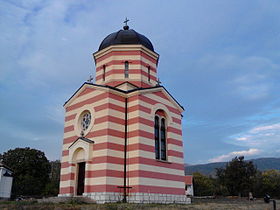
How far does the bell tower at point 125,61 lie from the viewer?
74.1 ft

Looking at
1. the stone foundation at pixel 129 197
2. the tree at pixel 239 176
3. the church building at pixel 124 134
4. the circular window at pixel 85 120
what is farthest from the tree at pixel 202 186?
the circular window at pixel 85 120

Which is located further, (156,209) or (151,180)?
(151,180)

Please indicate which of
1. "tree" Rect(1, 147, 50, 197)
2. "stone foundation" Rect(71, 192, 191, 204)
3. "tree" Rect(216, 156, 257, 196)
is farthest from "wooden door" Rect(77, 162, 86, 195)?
"tree" Rect(216, 156, 257, 196)

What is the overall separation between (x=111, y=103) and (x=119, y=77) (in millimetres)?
3770

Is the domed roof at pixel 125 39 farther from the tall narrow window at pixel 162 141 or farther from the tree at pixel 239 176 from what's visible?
the tree at pixel 239 176

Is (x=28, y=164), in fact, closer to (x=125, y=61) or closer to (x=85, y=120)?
(x=85, y=120)

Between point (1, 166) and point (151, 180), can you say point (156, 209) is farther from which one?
point (1, 166)

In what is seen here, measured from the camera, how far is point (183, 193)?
21.3 metres

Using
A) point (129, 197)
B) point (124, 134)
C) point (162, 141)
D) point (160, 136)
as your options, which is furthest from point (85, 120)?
point (129, 197)

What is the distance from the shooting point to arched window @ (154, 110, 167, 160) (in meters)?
20.7

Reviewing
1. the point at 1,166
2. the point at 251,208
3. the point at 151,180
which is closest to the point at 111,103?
the point at 151,180

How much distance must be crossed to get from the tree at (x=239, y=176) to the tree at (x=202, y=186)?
17889 mm

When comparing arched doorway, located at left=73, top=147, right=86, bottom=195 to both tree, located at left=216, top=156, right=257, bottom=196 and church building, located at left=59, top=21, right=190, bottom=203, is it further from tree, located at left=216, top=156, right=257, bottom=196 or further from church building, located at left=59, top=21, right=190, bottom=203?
tree, located at left=216, top=156, right=257, bottom=196

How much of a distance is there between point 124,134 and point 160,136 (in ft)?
10.3
